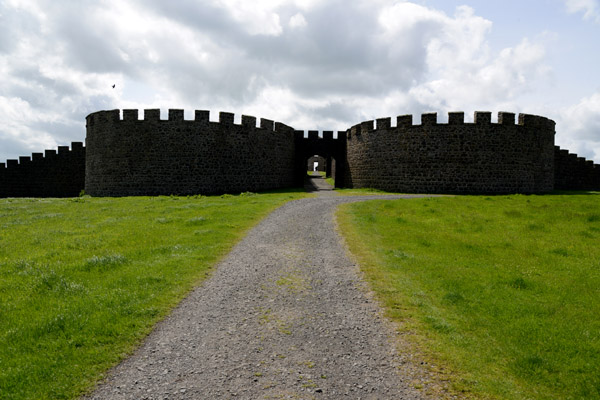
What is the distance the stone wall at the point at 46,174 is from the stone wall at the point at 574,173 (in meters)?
47.2

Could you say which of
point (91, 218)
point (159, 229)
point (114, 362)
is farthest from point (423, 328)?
point (91, 218)

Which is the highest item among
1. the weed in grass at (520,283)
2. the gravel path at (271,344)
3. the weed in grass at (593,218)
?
the weed in grass at (593,218)

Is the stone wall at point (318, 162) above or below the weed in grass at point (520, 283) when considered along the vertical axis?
above

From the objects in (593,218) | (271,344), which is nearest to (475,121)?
(593,218)

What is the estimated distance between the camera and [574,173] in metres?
35.1

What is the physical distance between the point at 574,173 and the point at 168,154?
1452 inches

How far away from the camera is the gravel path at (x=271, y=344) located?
4.49 m

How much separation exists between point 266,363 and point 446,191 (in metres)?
25.6

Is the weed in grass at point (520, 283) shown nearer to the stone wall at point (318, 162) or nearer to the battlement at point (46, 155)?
the battlement at point (46, 155)

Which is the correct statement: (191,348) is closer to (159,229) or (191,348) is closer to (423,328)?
(423,328)

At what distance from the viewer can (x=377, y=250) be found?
1082 cm

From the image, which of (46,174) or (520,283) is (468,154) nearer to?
(520,283)

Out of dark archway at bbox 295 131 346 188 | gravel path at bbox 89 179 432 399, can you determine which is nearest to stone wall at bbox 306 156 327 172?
dark archway at bbox 295 131 346 188

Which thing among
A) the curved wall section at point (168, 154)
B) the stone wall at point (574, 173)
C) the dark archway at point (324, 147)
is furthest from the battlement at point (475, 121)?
the curved wall section at point (168, 154)
